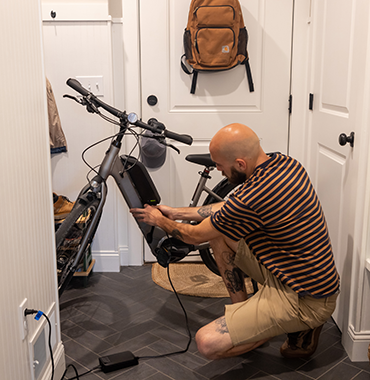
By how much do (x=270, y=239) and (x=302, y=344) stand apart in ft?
1.88

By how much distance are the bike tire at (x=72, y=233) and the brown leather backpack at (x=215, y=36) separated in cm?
111

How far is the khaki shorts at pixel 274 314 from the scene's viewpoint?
1796mm

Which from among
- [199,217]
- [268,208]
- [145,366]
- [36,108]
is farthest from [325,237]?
[36,108]

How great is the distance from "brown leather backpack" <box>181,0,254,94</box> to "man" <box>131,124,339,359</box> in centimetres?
115

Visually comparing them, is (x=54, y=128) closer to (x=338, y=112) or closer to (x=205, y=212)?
(x=205, y=212)

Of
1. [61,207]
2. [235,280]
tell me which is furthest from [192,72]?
[235,280]

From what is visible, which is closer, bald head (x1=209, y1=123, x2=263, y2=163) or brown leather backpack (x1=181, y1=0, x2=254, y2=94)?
bald head (x1=209, y1=123, x2=263, y2=163)

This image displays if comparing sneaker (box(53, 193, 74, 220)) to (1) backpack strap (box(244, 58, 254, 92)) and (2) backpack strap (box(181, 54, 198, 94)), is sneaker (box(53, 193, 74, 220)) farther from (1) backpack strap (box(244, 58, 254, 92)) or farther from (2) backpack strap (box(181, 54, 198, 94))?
(1) backpack strap (box(244, 58, 254, 92))

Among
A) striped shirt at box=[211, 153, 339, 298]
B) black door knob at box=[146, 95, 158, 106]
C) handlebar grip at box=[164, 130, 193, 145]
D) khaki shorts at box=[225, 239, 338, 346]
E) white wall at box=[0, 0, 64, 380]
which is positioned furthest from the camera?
black door knob at box=[146, 95, 158, 106]

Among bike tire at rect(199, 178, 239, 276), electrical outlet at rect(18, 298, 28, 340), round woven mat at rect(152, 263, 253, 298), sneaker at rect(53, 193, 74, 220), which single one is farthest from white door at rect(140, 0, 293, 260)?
electrical outlet at rect(18, 298, 28, 340)

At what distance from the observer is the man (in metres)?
1.69

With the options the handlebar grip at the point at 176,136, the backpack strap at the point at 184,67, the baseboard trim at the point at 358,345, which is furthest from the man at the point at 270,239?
the backpack strap at the point at 184,67

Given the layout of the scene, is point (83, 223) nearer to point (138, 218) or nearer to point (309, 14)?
point (138, 218)

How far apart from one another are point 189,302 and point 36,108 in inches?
57.4
